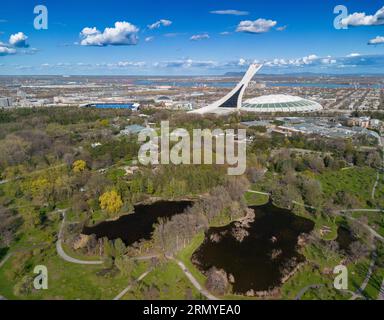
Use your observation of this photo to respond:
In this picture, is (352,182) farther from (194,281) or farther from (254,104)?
(254,104)

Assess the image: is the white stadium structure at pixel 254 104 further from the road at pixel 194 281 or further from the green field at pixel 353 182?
the road at pixel 194 281

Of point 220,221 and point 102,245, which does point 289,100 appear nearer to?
point 220,221

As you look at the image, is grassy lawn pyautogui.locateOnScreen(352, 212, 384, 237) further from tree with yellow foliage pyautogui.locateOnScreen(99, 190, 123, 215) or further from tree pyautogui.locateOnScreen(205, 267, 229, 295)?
tree with yellow foliage pyautogui.locateOnScreen(99, 190, 123, 215)

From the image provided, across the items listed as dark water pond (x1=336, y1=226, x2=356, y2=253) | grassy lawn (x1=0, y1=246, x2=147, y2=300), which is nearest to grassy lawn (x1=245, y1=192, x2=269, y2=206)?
dark water pond (x1=336, y1=226, x2=356, y2=253)

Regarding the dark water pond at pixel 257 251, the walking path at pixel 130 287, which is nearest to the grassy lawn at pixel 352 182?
the dark water pond at pixel 257 251
